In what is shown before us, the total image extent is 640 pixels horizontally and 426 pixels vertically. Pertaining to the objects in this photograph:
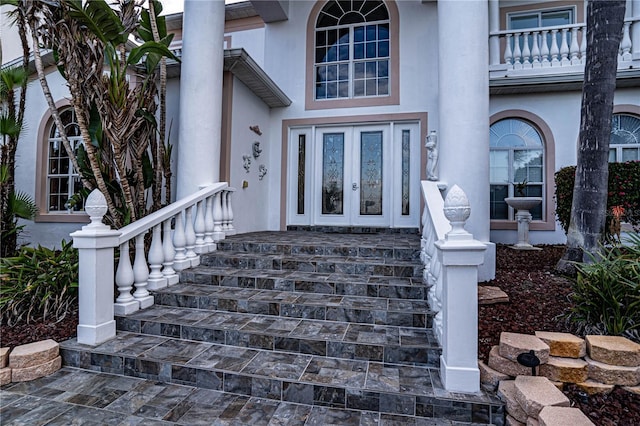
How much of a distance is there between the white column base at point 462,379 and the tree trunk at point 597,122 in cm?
211

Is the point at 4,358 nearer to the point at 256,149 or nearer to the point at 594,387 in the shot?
the point at 594,387

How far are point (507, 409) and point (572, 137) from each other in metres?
6.63

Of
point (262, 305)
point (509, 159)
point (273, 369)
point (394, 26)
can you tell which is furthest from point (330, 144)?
point (273, 369)

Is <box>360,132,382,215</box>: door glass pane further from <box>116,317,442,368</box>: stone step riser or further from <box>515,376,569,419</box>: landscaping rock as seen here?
<box>515,376,569,419</box>: landscaping rock

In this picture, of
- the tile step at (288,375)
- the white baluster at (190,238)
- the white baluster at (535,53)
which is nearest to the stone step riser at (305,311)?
the tile step at (288,375)

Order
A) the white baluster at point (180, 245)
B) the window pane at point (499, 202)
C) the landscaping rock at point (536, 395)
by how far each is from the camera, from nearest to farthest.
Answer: the landscaping rock at point (536, 395)
the white baluster at point (180, 245)
the window pane at point (499, 202)

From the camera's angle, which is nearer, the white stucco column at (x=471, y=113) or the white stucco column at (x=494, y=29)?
the white stucco column at (x=471, y=113)

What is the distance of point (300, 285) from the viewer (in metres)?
3.57

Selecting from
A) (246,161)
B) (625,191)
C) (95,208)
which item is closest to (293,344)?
(95,208)

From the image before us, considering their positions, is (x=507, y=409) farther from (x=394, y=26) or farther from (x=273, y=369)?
(x=394, y=26)

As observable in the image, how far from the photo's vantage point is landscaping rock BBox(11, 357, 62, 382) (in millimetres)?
2541

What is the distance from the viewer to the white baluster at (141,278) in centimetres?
346

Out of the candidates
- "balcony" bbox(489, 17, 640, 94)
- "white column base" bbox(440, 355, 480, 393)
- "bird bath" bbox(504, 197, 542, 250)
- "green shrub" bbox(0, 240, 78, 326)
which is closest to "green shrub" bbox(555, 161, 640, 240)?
"bird bath" bbox(504, 197, 542, 250)

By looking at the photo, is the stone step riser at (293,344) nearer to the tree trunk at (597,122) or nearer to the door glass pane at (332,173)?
the tree trunk at (597,122)
